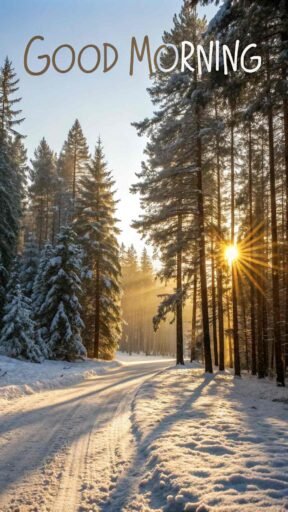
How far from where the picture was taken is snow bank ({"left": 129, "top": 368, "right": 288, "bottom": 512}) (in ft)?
12.2

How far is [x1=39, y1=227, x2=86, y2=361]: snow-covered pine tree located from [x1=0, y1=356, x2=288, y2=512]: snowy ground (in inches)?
420

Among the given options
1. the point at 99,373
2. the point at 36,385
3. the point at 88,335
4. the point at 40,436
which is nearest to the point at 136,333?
the point at 88,335

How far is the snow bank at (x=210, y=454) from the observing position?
3.71 meters

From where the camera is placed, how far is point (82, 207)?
26641 mm

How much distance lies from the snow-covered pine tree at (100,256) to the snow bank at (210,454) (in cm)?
1628

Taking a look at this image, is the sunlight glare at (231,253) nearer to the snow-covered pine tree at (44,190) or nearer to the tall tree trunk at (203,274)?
the tall tree trunk at (203,274)

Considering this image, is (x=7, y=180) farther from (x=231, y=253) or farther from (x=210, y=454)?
(x=210, y=454)

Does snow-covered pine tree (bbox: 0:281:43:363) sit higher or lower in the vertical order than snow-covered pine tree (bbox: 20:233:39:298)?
lower

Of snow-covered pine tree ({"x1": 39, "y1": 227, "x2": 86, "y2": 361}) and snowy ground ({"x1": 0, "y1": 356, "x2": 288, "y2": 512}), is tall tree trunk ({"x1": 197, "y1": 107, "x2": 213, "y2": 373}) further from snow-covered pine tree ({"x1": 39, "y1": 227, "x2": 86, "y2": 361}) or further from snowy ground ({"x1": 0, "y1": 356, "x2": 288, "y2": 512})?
snow-covered pine tree ({"x1": 39, "y1": 227, "x2": 86, "y2": 361})

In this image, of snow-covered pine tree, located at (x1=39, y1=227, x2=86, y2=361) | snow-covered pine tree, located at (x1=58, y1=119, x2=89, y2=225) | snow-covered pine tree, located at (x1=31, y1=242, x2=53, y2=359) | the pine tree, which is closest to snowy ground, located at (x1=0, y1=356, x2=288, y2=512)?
snow-covered pine tree, located at (x1=39, y1=227, x2=86, y2=361)

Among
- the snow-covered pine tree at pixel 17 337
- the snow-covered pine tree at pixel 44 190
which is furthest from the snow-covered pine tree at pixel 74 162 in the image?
the snow-covered pine tree at pixel 17 337

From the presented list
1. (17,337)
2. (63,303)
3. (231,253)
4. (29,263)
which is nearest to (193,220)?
(231,253)

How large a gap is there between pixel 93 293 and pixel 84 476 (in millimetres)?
21101

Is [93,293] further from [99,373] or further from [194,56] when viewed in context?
[194,56]
